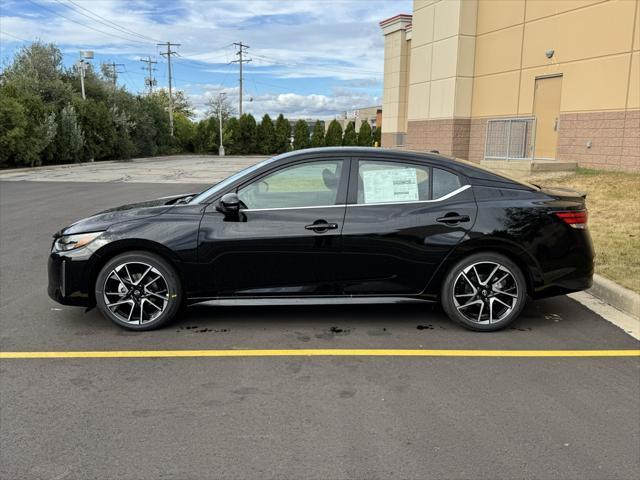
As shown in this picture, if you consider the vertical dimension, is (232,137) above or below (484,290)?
above

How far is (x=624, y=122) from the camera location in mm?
15273

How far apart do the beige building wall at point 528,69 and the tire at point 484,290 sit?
12.1 m

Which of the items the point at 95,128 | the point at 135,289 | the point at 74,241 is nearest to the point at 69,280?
the point at 74,241

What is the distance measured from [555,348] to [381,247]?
64.0 inches

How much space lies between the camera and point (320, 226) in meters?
4.75

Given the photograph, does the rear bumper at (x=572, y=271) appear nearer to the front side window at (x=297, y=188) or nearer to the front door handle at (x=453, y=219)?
the front door handle at (x=453, y=219)

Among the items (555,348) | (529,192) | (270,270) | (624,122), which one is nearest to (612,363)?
(555,348)

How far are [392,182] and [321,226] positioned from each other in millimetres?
755

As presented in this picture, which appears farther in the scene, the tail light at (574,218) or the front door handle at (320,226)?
the tail light at (574,218)

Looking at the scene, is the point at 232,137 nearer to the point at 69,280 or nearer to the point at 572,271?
the point at 69,280

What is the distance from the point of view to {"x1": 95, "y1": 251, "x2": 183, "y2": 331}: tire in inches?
188

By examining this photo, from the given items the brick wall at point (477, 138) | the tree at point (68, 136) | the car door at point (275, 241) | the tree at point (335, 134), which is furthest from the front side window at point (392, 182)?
the tree at point (335, 134)

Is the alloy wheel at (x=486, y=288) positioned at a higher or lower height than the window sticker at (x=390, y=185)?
lower

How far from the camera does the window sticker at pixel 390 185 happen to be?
490 cm
